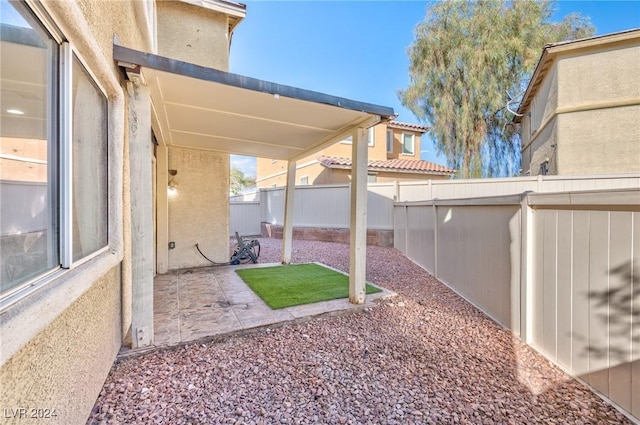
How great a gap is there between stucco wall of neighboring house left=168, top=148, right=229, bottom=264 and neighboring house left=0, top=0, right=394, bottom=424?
1.17 metres

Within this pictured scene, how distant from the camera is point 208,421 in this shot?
7.42 ft

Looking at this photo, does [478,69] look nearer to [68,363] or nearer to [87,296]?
[87,296]

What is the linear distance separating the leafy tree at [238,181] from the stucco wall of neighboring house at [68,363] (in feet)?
118

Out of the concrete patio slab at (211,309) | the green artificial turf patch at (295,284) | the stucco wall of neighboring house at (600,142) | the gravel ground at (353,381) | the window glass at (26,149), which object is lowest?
the gravel ground at (353,381)

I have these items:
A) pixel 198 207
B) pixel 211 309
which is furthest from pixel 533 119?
pixel 211 309

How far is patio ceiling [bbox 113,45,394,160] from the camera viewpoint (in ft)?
10.5

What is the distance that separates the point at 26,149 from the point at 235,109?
116 inches

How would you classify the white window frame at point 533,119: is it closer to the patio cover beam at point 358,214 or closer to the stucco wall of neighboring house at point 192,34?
the patio cover beam at point 358,214

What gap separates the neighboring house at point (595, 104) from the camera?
31.3 feet

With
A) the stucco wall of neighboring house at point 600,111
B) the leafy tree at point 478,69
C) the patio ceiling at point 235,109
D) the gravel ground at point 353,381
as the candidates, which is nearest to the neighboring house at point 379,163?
the leafy tree at point 478,69

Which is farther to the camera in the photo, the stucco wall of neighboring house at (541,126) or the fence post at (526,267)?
the stucco wall of neighboring house at (541,126)

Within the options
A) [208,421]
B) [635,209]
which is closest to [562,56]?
[635,209]

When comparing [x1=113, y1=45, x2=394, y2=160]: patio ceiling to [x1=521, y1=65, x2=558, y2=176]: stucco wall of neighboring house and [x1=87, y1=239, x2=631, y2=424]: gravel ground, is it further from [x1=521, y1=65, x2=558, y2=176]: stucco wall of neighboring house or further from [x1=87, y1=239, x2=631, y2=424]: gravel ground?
[x1=521, y1=65, x2=558, y2=176]: stucco wall of neighboring house

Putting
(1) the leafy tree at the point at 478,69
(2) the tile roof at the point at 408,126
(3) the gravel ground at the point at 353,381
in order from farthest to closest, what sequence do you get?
(2) the tile roof at the point at 408,126 → (1) the leafy tree at the point at 478,69 → (3) the gravel ground at the point at 353,381
